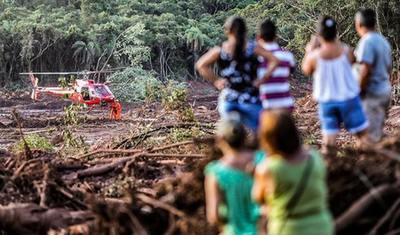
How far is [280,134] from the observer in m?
3.56

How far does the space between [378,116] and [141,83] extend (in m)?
29.3

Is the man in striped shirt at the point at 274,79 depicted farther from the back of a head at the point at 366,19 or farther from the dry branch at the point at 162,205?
the dry branch at the point at 162,205

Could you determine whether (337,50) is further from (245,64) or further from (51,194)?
(51,194)

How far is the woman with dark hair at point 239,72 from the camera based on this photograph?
6078 millimetres

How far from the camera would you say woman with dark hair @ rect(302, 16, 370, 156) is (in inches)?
244

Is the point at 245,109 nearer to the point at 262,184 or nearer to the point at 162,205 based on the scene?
the point at 162,205


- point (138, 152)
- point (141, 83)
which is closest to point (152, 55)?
point (141, 83)

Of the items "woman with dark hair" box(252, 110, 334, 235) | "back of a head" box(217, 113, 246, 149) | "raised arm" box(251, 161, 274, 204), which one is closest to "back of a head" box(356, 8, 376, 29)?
"back of a head" box(217, 113, 246, 149)

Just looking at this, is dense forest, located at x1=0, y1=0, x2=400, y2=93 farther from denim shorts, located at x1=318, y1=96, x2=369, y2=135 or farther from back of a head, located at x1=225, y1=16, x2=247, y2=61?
back of a head, located at x1=225, y1=16, x2=247, y2=61

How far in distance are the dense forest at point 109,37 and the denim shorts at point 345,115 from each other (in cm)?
2631

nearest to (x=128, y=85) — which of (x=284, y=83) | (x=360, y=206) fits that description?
(x=284, y=83)

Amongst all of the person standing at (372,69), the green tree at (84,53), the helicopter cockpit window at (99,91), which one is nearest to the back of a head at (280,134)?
the person standing at (372,69)

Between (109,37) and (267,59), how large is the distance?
38.8 metres

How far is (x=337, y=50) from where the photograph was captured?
6.23 meters
